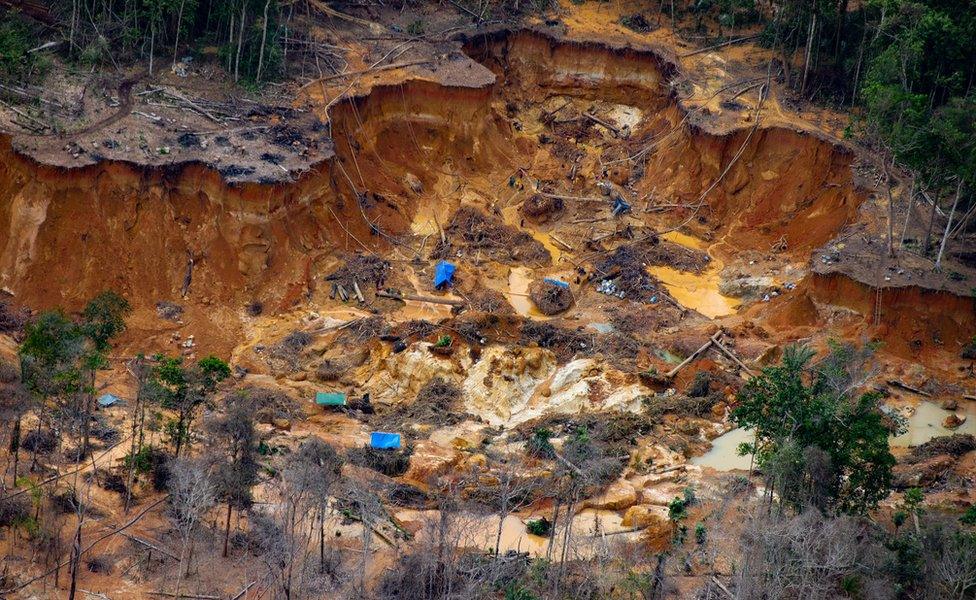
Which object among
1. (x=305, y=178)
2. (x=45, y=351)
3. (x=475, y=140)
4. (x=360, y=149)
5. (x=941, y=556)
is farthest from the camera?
(x=475, y=140)

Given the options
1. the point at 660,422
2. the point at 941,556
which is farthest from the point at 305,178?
the point at 941,556

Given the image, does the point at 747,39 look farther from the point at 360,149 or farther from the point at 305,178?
the point at 305,178

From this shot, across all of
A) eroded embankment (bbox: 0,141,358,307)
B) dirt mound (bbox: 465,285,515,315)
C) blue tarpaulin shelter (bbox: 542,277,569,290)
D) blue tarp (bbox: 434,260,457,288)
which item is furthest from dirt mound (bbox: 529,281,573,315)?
eroded embankment (bbox: 0,141,358,307)

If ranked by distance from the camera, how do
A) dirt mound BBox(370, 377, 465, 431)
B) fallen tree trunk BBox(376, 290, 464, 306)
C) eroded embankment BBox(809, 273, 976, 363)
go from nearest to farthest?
dirt mound BBox(370, 377, 465, 431) < eroded embankment BBox(809, 273, 976, 363) < fallen tree trunk BBox(376, 290, 464, 306)

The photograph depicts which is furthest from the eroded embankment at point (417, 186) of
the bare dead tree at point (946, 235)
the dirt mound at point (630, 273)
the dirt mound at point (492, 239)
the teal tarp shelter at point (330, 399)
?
the teal tarp shelter at point (330, 399)

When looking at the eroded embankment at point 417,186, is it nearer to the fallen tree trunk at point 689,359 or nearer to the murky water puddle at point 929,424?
the fallen tree trunk at point 689,359

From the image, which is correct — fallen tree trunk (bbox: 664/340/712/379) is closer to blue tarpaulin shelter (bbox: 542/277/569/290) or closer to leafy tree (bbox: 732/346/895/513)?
blue tarpaulin shelter (bbox: 542/277/569/290)
